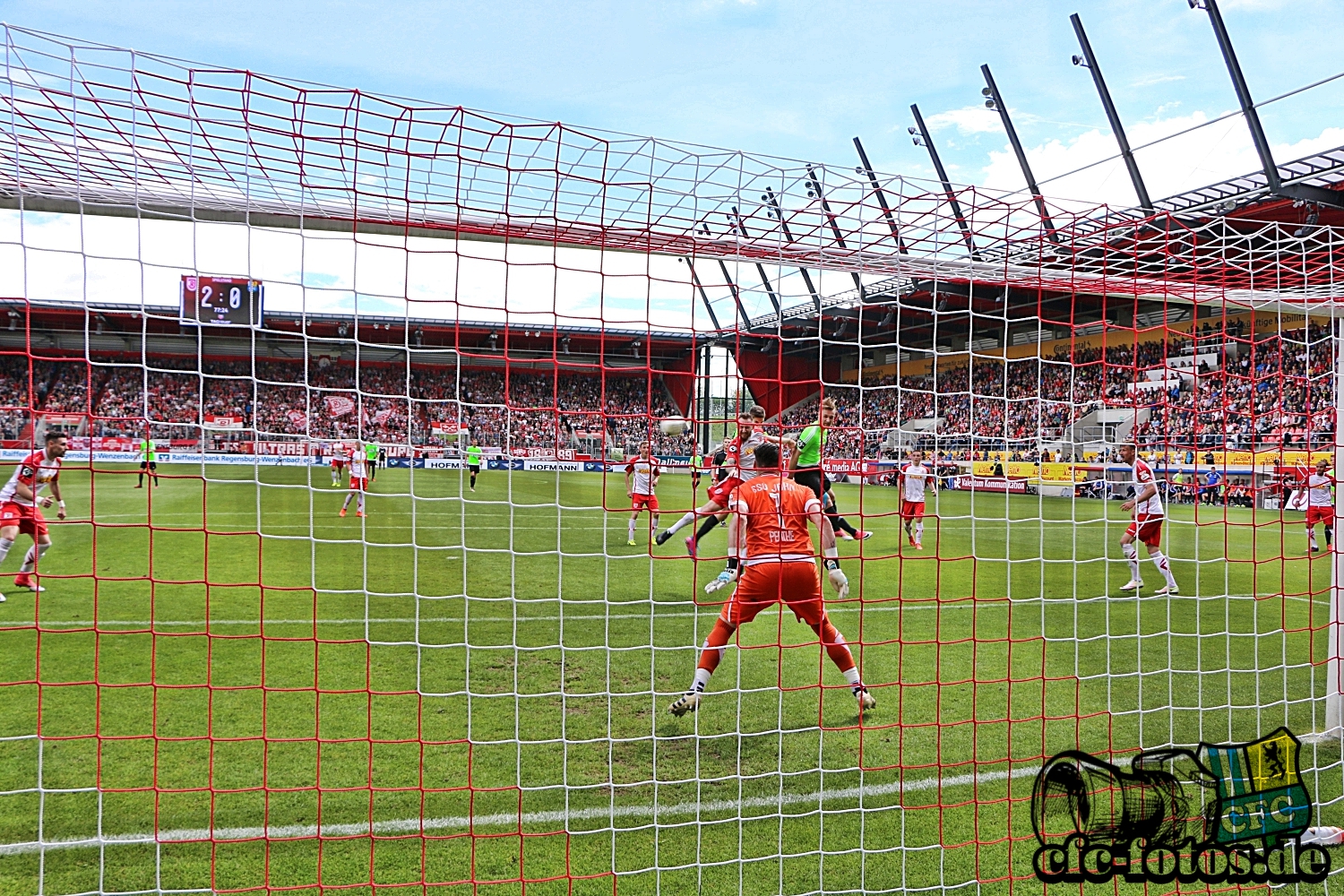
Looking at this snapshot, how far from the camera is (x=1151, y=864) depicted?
3.92m

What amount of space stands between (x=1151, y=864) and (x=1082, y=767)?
65 cm

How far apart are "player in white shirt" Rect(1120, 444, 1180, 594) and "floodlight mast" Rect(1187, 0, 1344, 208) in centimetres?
1065

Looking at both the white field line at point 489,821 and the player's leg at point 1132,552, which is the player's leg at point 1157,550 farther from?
the white field line at point 489,821

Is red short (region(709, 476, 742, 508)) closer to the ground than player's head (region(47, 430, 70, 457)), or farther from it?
closer to the ground

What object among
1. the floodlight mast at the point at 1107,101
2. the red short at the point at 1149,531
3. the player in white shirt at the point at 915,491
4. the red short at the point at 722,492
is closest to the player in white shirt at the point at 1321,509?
the red short at the point at 1149,531

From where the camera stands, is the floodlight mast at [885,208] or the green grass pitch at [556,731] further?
the floodlight mast at [885,208]

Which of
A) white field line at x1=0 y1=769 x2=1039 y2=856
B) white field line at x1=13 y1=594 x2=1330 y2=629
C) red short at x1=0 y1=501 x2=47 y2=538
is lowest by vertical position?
white field line at x1=0 y1=769 x2=1039 y2=856

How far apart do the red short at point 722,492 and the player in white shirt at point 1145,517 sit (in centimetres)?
436

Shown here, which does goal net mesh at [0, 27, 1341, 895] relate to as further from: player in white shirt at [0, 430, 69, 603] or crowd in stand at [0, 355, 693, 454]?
crowd in stand at [0, 355, 693, 454]

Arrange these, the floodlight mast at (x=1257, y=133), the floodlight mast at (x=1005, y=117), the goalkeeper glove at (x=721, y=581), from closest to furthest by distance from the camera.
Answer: the goalkeeper glove at (x=721, y=581)
the floodlight mast at (x=1257, y=133)
the floodlight mast at (x=1005, y=117)

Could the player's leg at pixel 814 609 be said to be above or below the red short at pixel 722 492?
below

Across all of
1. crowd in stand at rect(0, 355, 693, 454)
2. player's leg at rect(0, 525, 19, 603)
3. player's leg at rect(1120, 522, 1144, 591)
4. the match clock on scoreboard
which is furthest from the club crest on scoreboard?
crowd in stand at rect(0, 355, 693, 454)

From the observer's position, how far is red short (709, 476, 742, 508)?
8263 millimetres

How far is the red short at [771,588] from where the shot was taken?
211 inches
